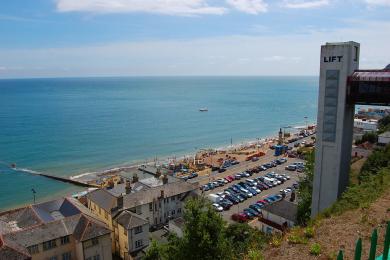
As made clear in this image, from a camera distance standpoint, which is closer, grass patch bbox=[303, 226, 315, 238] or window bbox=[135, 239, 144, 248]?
grass patch bbox=[303, 226, 315, 238]

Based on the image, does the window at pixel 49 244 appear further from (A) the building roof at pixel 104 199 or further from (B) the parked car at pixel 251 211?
(B) the parked car at pixel 251 211

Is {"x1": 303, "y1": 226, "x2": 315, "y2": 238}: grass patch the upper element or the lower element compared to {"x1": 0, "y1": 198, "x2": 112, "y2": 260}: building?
upper

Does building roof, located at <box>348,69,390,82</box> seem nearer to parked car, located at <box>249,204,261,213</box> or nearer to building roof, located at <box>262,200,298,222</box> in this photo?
building roof, located at <box>262,200,298,222</box>

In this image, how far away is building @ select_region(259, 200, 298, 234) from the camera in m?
33.2

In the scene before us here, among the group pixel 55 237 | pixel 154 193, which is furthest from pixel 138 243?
pixel 154 193

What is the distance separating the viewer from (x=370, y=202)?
42.6ft

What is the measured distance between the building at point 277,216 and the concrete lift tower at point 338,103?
314 inches

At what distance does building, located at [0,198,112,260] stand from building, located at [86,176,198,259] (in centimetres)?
278

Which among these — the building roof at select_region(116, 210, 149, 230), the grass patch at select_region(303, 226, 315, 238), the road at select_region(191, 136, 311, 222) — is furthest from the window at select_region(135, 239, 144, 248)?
the grass patch at select_region(303, 226, 315, 238)

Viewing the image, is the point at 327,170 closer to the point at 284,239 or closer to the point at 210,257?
the point at 210,257

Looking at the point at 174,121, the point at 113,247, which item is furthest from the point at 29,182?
the point at 174,121

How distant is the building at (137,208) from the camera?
31969 millimetres

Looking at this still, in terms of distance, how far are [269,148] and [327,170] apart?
198 feet

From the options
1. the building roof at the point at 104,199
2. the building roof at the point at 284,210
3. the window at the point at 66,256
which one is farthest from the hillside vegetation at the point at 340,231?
the building roof at the point at 104,199
